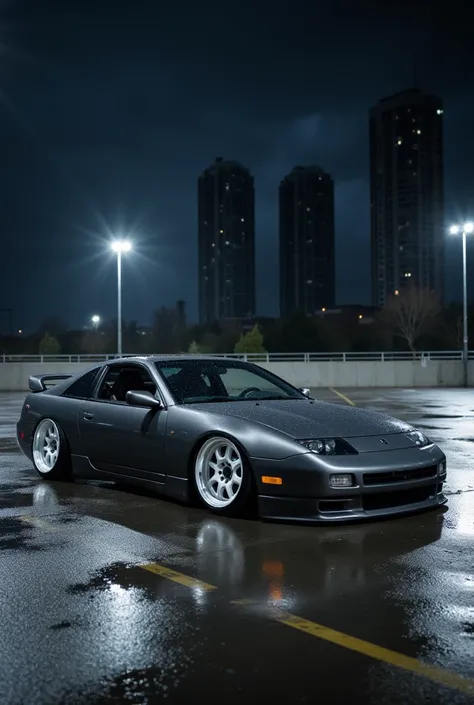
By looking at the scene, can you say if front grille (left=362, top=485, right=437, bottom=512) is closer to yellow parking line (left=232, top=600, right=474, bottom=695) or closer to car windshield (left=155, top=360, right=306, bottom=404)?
car windshield (left=155, top=360, right=306, bottom=404)

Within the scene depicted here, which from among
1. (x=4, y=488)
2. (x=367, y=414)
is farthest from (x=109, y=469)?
(x=367, y=414)

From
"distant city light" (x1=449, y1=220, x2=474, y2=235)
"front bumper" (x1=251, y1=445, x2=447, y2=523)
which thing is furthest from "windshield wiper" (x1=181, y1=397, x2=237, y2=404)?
"distant city light" (x1=449, y1=220, x2=474, y2=235)

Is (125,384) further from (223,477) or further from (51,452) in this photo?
(223,477)

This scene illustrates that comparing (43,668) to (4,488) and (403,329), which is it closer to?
(4,488)

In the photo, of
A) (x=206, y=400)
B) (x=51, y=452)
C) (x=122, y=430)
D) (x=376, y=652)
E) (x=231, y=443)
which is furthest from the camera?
(x=51, y=452)

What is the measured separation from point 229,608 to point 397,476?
95.0 inches

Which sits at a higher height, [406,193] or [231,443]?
[406,193]

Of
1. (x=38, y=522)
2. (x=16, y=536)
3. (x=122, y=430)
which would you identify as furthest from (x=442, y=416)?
(x=16, y=536)

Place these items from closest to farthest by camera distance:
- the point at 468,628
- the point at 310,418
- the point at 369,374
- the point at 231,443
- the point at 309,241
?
the point at 468,628
the point at 231,443
the point at 310,418
the point at 369,374
the point at 309,241

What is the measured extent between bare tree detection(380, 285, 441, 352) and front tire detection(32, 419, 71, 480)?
73873 millimetres

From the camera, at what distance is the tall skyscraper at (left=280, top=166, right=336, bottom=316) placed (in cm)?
19175

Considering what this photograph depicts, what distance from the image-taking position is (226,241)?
17812 cm

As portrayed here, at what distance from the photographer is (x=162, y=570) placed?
5.00m

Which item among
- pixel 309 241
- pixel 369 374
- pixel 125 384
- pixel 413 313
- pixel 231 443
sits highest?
pixel 309 241
